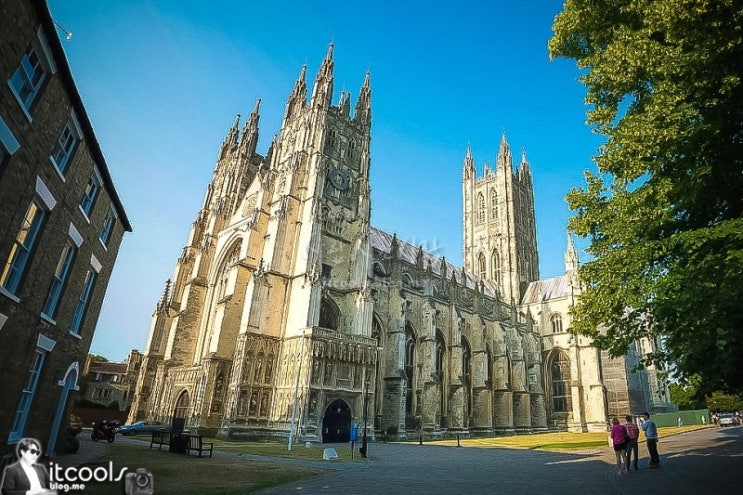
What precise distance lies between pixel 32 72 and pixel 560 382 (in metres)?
59.9

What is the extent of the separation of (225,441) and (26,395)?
16168mm

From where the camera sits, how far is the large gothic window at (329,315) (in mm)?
32719

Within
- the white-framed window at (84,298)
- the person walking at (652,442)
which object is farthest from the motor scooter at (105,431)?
the person walking at (652,442)

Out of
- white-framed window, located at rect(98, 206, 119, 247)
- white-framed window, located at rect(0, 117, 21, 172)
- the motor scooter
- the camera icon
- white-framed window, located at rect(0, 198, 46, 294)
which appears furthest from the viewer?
the motor scooter

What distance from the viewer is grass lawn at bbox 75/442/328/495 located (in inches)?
343

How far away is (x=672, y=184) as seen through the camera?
387 inches

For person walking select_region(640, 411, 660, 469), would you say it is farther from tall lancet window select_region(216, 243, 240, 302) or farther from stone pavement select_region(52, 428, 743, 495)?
tall lancet window select_region(216, 243, 240, 302)

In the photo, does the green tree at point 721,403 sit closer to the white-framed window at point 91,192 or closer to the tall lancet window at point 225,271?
the tall lancet window at point 225,271

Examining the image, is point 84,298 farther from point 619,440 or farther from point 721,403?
point 721,403

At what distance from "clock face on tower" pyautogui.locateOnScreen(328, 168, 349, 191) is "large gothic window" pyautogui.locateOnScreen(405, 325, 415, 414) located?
14.4 metres

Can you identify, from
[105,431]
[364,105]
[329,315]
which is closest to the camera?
[105,431]

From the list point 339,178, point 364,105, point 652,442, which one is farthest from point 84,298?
point 364,105

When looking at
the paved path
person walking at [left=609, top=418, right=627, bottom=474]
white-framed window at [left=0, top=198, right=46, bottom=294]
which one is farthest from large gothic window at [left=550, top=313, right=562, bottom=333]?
white-framed window at [left=0, top=198, right=46, bottom=294]

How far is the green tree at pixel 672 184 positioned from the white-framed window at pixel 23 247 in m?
14.1
